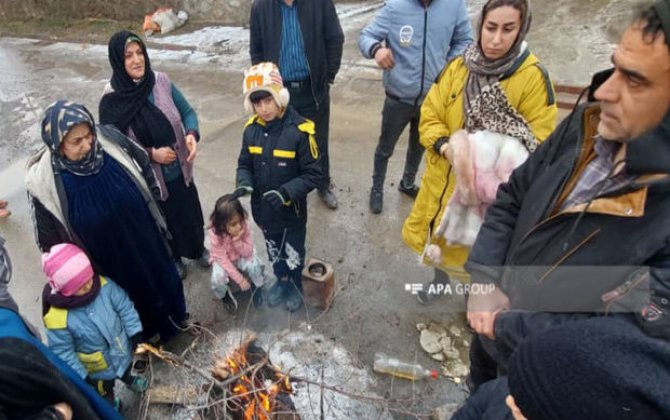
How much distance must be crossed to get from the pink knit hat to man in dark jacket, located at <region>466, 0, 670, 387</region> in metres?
2.11

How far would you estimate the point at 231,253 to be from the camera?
3057 mm

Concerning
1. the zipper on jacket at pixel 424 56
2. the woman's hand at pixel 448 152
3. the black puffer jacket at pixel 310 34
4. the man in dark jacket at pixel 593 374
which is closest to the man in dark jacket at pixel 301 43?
the black puffer jacket at pixel 310 34

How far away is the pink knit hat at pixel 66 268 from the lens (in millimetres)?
2258

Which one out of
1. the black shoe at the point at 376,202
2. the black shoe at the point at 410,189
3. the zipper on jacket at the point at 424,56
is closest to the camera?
the zipper on jacket at the point at 424,56

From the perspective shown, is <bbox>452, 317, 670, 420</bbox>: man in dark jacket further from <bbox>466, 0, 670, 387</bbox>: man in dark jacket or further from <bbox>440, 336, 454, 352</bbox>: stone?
<bbox>440, 336, 454, 352</bbox>: stone

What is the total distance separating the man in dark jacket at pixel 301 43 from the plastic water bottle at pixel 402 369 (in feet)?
7.68

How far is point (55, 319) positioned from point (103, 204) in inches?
27.1

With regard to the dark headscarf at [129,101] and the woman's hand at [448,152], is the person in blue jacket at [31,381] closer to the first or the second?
the dark headscarf at [129,101]

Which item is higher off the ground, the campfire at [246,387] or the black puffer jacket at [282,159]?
the black puffer jacket at [282,159]

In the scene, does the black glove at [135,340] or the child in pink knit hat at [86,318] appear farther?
the black glove at [135,340]

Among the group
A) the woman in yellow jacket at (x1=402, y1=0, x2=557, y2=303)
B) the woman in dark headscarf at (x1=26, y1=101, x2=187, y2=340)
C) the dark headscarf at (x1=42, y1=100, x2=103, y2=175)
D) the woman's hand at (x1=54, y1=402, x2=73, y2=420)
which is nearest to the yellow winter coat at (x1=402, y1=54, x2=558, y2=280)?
the woman in yellow jacket at (x1=402, y1=0, x2=557, y2=303)

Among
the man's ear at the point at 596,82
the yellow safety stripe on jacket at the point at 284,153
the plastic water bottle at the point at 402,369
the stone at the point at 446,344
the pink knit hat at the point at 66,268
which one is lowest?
the plastic water bottle at the point at 402,369

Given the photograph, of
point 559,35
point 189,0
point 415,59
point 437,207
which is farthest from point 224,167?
point 189,0

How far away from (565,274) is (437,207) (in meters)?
1.31
